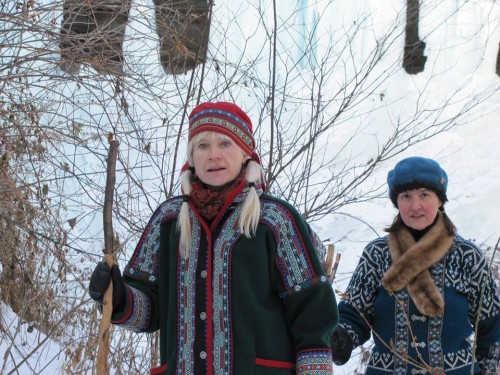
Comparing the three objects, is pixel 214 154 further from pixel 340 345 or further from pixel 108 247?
pixel 340 345

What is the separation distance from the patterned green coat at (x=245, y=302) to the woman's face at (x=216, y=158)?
0.28 ft

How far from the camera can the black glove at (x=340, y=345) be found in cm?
319

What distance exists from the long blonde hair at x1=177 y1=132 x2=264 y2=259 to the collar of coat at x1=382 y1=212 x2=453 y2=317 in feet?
3.06

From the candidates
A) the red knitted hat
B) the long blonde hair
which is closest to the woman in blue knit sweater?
the long blonde hair

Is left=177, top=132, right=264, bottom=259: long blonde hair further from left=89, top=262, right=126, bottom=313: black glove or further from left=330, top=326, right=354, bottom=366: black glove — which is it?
left=330, top=326, right=354, bottom=366: black glove

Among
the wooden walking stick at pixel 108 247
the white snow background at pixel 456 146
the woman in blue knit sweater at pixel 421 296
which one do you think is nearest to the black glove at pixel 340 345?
the woman in blue knit sweater at pixel 421 296

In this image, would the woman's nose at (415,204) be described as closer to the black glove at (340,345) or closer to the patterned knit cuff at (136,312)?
the black glove at (340,345)

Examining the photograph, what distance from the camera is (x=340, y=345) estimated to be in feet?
10.5

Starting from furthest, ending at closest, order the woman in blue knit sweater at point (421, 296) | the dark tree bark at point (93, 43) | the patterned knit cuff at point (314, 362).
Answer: the dark tree bark at point (93, 43) → the woman in blue knit sweater at point (421, 296) → the patterned knit cuff at point (314, 362)

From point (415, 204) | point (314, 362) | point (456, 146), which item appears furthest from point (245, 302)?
point (456, 146)

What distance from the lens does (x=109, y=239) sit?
260 cm

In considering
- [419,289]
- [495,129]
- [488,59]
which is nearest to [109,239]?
[419,289]

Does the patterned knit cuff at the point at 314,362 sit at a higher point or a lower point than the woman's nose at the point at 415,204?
lower

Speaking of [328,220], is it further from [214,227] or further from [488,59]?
[214,227]
